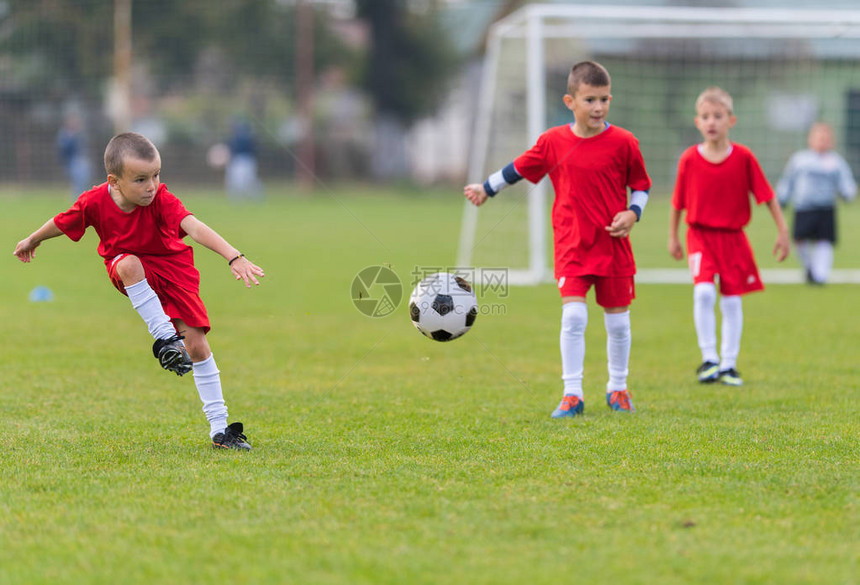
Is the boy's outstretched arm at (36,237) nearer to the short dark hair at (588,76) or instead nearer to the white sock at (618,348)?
the short dark hair at (588,76)

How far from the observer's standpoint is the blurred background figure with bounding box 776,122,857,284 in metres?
11.6

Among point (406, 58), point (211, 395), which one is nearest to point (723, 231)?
point (211, 395)

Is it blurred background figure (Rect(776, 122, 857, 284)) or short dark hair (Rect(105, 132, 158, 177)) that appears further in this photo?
blurred background figure (Rect(776, 122, 857, 284))

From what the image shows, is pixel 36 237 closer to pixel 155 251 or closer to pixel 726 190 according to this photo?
pixel 155 251

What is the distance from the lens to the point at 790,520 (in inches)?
135

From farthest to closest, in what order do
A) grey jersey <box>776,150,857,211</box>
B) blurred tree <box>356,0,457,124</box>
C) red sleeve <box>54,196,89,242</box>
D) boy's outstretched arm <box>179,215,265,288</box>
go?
blurred tree <box>356,0,457,124</box> → grey jersey <box>776,150,857,211</box> → red sleeve <box>54,196,89,242</box> → boy's outstretched arm <box>179,215,265,288</box>

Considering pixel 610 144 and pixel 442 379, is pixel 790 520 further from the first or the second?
pixel 442 379

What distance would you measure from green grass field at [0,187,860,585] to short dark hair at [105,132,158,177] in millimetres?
1209

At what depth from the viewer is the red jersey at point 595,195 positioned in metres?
5.25

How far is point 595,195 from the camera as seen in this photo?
207 inches

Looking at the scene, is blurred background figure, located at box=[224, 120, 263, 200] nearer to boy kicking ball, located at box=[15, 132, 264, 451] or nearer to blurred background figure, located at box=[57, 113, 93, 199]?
blurred background figure, located at box=[57, 113, 93, 199]

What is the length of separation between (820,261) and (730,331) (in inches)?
239

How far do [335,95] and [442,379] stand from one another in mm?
31657

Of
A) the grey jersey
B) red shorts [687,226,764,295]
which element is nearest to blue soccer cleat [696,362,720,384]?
red shorts [687,226,764,295]
